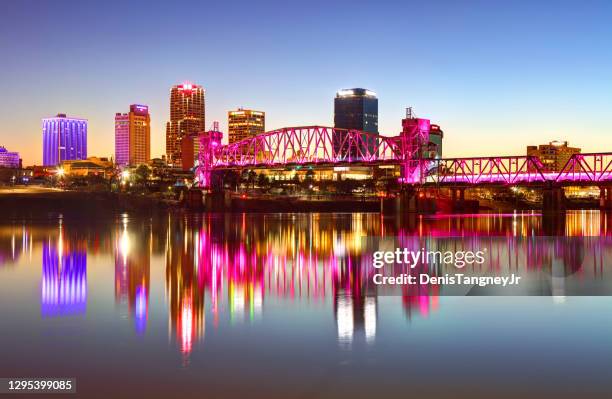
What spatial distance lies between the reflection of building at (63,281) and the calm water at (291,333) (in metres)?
0.09

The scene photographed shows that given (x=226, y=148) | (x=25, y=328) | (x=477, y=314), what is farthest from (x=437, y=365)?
(x=226, y=148)

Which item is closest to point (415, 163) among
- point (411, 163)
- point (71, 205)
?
point (411, 163)

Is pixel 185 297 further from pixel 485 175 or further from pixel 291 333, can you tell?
pixel 485 175

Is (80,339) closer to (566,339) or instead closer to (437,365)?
(437,365)

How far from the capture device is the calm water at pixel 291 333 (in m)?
12.0

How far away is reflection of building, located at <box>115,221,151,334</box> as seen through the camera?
18.6m

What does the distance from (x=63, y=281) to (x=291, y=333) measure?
12229 millimetres

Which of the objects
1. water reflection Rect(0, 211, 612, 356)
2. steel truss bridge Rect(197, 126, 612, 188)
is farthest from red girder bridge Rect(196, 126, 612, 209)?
water reflection Rect(0, 211, 612, 356)

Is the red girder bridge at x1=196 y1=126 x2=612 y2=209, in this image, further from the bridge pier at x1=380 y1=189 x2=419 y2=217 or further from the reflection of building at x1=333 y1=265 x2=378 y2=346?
the reflection of building at x1=333 y1=265 x2=378 y2=346

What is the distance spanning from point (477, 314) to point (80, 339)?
32.8ft

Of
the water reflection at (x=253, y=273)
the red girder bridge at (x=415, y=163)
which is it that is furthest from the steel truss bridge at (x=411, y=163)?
the water reflection at (x=253, y=273)

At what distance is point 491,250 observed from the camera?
39531mm

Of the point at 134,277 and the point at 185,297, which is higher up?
the point at 134,277

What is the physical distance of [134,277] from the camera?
25828mm
